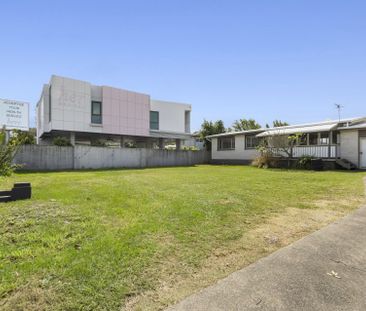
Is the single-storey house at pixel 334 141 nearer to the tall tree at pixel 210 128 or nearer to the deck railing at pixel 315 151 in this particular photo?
the deck railing at pixel 315 151

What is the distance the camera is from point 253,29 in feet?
36.2

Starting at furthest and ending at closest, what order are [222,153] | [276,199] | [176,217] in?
[222,153] → [276,199] → [176,217]

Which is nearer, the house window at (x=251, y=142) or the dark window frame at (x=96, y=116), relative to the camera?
the house window at (x=251, y=142)

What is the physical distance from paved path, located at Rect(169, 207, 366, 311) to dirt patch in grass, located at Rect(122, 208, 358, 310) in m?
0.13

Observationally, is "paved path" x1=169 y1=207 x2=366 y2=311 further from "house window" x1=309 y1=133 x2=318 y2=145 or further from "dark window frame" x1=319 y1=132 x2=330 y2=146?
"house window" x1=309 y1=133 x2=318 y2=145

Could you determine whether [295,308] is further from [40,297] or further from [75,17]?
[75,17]

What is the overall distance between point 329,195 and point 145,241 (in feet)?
20.9

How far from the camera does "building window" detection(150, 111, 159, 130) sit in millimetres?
28656

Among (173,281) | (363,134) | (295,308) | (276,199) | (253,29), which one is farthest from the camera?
(363,134)

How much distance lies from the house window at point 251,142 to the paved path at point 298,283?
20.0 metres

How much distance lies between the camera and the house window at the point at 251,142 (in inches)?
913

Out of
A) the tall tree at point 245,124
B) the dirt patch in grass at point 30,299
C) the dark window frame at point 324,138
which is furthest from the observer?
the tall tree at point 245,124

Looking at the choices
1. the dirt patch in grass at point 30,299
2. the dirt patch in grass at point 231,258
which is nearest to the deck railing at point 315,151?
the dirt patch in grass at point 231,258

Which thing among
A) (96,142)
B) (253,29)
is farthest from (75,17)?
(96,142)
